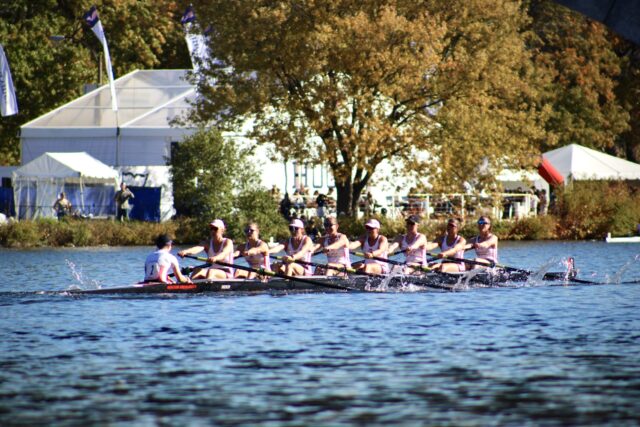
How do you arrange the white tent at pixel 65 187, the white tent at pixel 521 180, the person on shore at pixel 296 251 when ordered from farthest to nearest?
the white tent at pixel 65 187, the white tent at pixel 521 180, the person on shore at pixel 296 251

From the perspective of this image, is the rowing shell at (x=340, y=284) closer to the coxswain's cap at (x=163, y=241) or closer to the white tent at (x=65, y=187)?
the coxswain's cap at (x=163, y=241)

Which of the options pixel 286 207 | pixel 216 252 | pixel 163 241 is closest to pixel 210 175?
pixel 286 207

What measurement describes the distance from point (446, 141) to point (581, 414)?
33.0 meters

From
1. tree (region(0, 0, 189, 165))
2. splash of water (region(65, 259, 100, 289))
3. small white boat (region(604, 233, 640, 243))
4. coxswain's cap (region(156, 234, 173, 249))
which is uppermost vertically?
tree (region(0, 0, 189, 165))

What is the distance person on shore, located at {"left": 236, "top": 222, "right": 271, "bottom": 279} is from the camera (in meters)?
26.8

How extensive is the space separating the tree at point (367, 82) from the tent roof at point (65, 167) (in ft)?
17.3

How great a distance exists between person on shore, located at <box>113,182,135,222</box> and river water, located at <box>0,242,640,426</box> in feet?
77.7

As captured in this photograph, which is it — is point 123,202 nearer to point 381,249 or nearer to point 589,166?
point 589,166

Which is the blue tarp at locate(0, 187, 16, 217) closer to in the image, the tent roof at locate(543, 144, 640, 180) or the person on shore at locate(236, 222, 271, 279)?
the tent roof at locate(543, 144, 640, 180)

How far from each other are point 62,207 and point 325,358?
33.3m

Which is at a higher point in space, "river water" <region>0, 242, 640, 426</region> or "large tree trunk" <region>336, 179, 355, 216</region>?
"large tree trunk" <region>336, 179, 355, 216</region>

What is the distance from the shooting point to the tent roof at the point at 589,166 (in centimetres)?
5278

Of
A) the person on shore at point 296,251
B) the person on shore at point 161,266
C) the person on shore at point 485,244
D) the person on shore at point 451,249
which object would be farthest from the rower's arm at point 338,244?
the person on shore at point 161,266

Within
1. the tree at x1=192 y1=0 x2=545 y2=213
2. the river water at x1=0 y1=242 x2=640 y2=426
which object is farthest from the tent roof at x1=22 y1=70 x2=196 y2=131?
the river water at x1=0 y1=242 x2=640 y2=426
